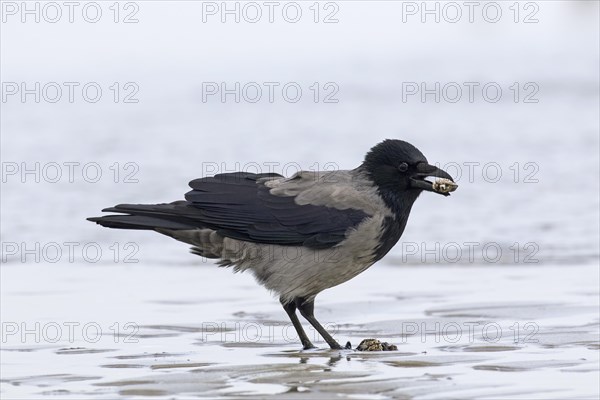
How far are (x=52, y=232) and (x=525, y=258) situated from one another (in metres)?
4.61

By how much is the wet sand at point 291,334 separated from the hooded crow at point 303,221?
1.36ft

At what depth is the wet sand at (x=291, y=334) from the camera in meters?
5.72

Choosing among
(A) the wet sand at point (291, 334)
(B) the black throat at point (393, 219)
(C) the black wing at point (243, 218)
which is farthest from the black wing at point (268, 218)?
(A) the wet sand at point (291, 334)

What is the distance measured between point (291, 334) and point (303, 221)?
0.76 metres

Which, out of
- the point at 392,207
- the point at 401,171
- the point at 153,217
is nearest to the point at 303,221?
the point at 392,207

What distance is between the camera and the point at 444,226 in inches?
484

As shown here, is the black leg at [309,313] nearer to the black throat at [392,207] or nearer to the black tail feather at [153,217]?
the black throat at [392,207]

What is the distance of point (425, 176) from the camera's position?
24.7ft

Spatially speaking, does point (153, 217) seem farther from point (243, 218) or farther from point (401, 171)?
point (401, 171)

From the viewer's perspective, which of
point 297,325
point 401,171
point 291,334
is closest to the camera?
point 297,325

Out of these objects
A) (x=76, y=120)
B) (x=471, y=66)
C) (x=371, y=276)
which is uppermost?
(x=471, y=66)

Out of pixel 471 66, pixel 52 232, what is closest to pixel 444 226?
pixel 52 232

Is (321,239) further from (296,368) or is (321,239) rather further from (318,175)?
(296,368)

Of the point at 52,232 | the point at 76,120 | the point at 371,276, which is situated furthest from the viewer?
the point at 76,120
